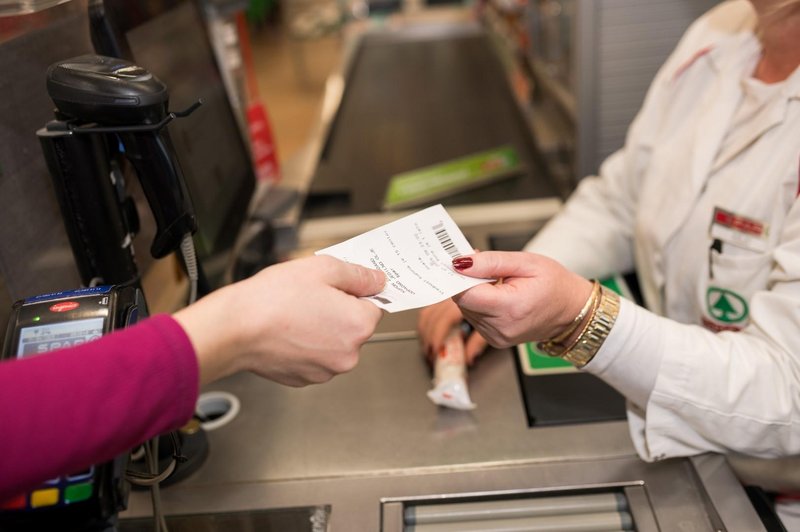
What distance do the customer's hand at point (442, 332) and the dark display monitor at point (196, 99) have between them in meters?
0.38

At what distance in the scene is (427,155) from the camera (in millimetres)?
2232

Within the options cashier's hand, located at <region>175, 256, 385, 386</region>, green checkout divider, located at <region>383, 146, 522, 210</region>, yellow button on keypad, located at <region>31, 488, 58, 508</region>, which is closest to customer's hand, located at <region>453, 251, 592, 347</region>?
cashier's hand, located at <region>175, 256, 385, 386</region>

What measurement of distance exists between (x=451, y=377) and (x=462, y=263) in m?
0.32

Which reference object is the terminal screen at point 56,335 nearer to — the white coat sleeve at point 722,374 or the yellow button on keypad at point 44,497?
the yellow button on keypad at point 44,497

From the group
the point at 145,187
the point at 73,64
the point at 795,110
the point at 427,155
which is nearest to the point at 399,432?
the point at 145,187

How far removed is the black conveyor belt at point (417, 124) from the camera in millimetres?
1952

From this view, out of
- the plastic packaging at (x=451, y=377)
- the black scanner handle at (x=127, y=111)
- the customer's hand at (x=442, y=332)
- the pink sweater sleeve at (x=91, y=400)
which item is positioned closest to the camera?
the pink sweater sleeve at (x=91, y=400)

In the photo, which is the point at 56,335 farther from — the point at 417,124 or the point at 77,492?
the point at 417,124

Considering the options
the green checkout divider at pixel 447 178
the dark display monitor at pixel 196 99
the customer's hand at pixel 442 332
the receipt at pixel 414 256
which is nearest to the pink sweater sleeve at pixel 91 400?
the receipt at pixel 414 256

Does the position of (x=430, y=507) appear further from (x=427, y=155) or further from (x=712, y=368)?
(x=427, y=155)

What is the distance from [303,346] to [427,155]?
1620 millimetres

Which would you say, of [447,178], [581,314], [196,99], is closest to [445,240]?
[581,314]

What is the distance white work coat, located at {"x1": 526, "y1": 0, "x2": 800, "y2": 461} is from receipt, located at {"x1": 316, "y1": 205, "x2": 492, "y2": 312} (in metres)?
0.26

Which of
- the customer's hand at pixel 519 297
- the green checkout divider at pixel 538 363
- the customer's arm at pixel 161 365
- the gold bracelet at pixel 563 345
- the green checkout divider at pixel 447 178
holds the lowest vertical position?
the green checkout divider at pixel 447 178
